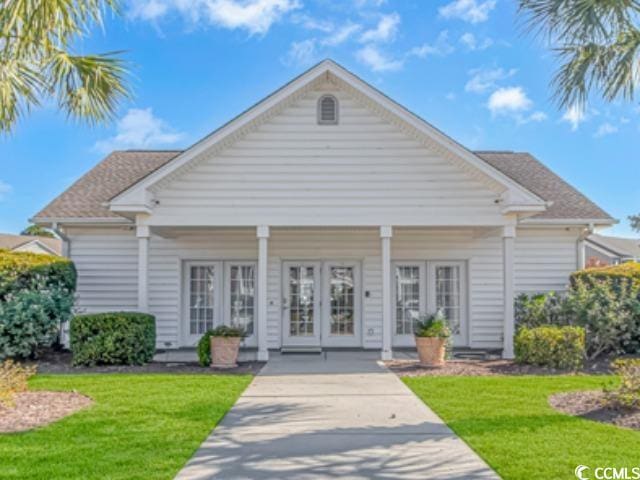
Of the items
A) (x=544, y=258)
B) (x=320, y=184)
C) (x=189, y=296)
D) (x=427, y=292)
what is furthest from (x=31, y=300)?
(x=544, y=258)

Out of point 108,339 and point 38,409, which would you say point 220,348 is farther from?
point 38,409

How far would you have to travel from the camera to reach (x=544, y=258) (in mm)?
13703

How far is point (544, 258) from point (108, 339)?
10.5 m

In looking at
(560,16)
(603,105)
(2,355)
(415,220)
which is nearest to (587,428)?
(603,105)

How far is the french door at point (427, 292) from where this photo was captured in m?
13.9

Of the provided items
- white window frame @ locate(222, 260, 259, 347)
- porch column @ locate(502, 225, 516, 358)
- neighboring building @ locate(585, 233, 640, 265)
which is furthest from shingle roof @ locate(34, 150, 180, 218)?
neighboring building @ locate(585, 233, 640, 265)

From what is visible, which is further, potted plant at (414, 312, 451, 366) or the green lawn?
potted plant at (414, 312, 451, 366)

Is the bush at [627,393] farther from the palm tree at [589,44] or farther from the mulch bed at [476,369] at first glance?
the palm tree at [589,44]

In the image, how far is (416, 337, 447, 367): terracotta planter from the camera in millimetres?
10297

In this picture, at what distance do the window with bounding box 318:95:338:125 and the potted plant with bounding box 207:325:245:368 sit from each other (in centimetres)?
491

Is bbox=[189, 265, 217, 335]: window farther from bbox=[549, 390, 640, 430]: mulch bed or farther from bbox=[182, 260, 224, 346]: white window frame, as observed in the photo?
bbox=[549, 390, 640, 430]: mulch bed

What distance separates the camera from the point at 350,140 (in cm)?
1160

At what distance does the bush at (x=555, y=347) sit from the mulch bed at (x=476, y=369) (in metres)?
0.17

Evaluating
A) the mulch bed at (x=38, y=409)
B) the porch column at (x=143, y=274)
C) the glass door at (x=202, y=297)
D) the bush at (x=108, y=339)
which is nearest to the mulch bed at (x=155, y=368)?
the bush at (x=108, y=339)
